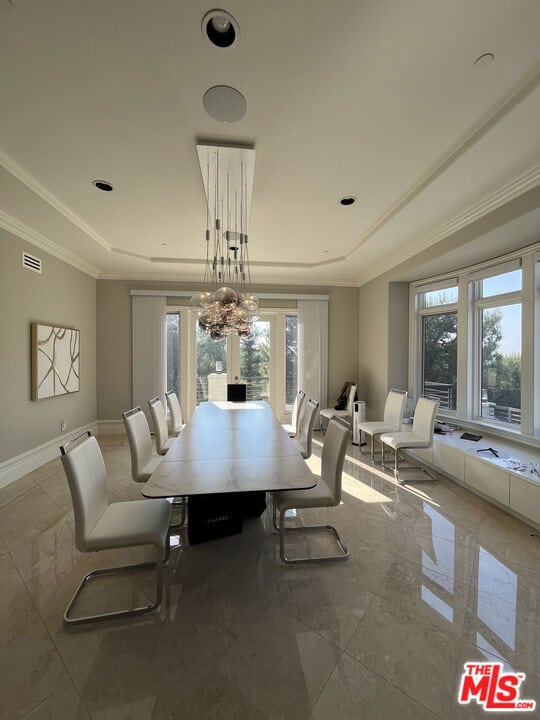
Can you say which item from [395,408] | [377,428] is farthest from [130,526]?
[395,408]

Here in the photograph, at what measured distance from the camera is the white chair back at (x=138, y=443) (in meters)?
2.48

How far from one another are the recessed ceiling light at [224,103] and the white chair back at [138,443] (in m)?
2.23

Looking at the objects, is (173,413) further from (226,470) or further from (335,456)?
(335,456)

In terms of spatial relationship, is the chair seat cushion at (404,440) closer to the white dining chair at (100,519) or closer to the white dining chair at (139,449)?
the white dining chair at (139,449)

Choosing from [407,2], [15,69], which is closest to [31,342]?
[15,69]

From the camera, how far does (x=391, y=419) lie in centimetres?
414

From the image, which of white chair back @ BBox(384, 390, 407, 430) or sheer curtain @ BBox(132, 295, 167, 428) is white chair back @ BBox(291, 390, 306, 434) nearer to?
white chair back @ BBox(384, 390, 407, 430)

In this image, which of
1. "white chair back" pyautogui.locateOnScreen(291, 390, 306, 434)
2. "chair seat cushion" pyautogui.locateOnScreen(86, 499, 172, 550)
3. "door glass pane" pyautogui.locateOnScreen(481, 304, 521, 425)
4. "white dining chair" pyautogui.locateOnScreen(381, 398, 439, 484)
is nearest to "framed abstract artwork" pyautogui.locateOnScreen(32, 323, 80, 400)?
"chair seat cushion" pyautogui.locateOnScreen(86, 499, 172, 550)

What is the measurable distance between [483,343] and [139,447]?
4089 mm

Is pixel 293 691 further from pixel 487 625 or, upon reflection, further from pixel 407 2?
pixel 407 2


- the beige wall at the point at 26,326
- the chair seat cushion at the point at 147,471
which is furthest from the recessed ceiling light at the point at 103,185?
the chair seat cushion at the point at 147,471

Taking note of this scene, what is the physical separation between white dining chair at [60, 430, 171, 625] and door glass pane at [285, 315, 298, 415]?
13.2ft

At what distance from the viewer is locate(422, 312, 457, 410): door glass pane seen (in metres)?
4.14

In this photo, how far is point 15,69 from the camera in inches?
60.4
